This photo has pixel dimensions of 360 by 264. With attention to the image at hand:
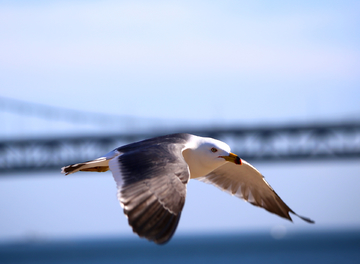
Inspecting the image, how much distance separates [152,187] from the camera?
4.02 m

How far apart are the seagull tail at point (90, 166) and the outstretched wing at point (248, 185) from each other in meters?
1.08

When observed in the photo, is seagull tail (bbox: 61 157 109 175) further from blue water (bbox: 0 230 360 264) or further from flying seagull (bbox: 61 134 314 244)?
blue water (bbox: 0 230 360 264)

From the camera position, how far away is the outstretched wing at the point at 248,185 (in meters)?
5.63

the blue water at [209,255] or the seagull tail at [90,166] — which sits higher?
the seagull tail at [90,166]

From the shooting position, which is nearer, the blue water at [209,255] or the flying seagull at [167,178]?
the flying seagull at [167,178]

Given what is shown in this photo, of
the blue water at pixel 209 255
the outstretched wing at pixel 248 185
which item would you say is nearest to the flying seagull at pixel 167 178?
the outstretched wing at pixel 248 185

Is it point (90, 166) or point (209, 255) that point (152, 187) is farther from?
point (209, 255)

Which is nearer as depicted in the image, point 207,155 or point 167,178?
point 167,178

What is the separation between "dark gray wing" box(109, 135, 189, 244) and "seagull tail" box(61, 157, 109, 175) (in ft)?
0.87

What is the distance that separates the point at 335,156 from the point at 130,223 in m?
25.9

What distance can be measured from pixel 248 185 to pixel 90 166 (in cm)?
156

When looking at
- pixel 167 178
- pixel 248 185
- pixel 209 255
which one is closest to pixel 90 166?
pixel 167 178

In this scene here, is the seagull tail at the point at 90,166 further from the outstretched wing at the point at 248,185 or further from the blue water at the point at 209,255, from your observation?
the blue water at the point at 209,255

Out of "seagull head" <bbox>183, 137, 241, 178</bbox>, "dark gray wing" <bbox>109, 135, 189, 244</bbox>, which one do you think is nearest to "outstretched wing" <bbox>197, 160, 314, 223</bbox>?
"seagull head" <bbox>183, 137, 241, 178</bbox>
